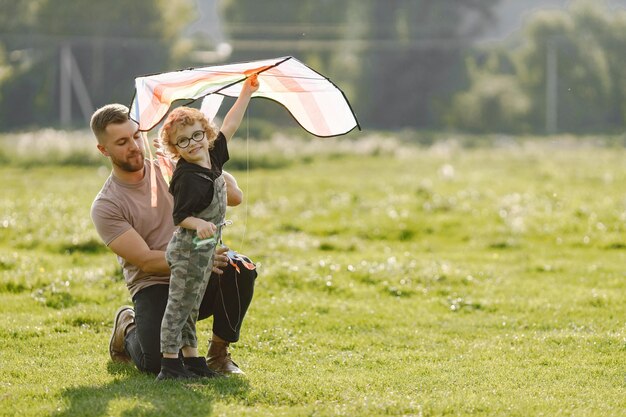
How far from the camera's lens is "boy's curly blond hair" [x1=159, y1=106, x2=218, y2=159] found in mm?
6207

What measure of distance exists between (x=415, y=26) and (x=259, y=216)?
172 feet

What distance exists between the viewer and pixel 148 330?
6.94 metres

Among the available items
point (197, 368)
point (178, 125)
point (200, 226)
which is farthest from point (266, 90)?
point (197, 368)

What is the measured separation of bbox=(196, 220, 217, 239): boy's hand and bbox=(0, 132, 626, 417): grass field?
0.73m

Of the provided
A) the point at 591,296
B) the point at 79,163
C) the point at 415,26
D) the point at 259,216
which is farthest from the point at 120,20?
the point at 591,296

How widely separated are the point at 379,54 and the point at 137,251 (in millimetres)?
59033

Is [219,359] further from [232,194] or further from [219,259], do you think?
[232,194]

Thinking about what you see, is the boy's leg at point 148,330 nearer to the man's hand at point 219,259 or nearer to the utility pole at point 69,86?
the man's hand at point 219,259

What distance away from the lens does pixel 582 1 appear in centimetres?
6431

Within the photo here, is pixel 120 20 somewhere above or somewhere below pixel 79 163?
above

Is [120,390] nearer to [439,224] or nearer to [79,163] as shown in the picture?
[439,224]

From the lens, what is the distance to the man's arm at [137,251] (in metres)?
6.95

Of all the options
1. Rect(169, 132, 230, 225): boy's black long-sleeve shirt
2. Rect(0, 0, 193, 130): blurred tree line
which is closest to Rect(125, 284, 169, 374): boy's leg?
Rect(169, 132, 230, 225): boy's black long-sleeve shirt

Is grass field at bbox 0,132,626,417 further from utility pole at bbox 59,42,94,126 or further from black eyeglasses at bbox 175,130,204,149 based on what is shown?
utility pole at bbox 59,42,94,126
